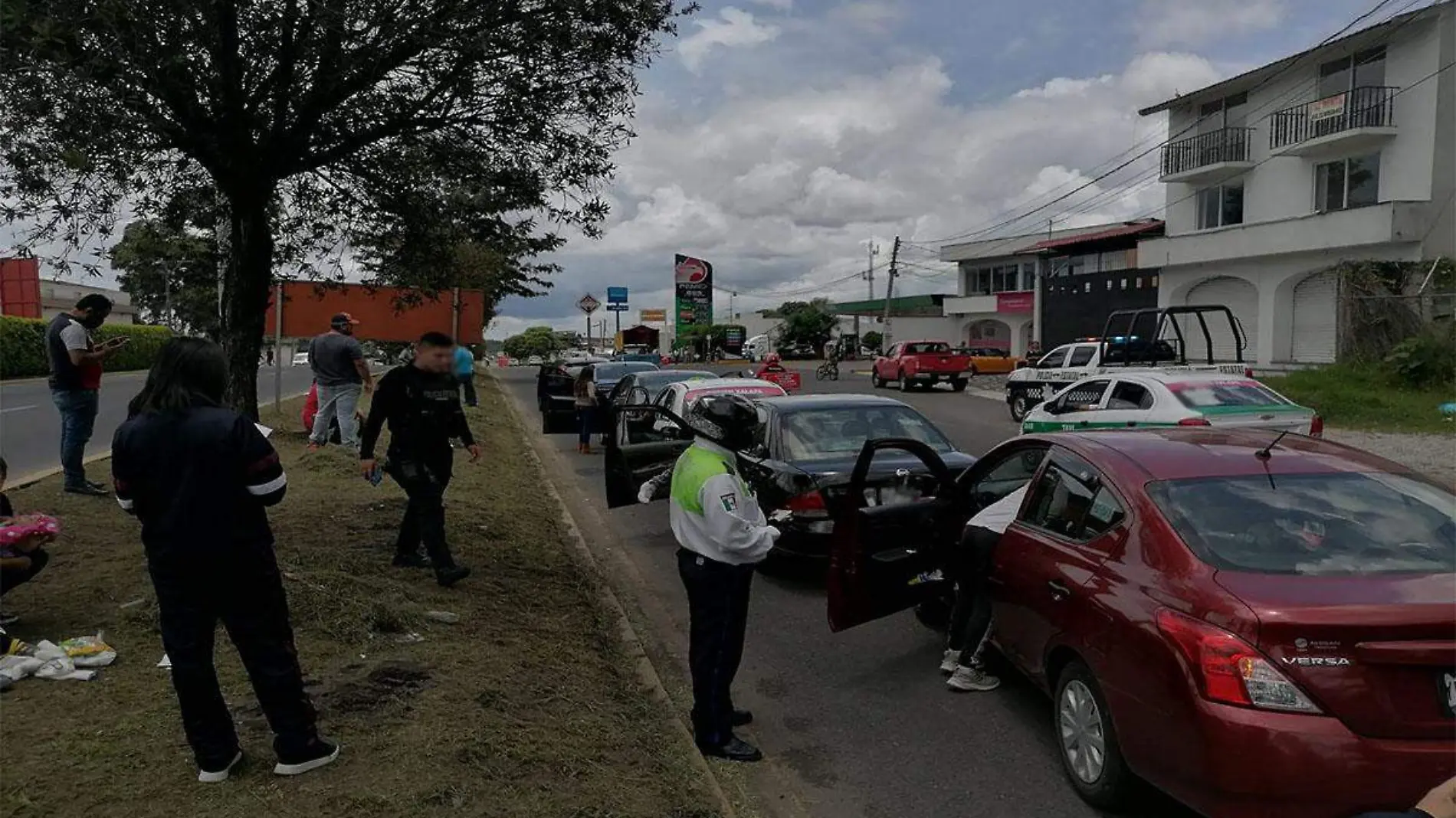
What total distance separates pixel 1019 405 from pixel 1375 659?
18482mm

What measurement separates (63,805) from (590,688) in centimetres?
233

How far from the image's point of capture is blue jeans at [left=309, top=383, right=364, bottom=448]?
11.3 metres

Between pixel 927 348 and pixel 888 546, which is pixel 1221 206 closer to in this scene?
pixel 927 348

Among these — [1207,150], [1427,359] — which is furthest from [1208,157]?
[1427,359]

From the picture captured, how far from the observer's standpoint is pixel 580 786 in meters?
3.77

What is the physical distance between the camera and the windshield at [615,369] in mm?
18828

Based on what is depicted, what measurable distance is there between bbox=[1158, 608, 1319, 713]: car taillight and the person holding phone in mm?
7611

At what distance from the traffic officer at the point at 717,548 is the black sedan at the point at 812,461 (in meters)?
1.70

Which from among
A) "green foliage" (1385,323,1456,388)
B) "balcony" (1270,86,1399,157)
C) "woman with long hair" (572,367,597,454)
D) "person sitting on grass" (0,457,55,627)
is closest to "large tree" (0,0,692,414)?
"person sitting on grass" (0,457,55,627)

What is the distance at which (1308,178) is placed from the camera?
28.3 m

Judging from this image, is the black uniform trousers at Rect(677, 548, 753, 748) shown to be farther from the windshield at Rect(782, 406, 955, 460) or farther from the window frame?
the windshield at Rect(782, 406, 955, 460)

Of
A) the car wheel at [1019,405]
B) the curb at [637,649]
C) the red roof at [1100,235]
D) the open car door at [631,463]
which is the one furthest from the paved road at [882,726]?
the red roof at [1100,235]

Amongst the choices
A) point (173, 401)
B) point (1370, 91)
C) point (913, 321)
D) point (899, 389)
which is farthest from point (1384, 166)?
point (913, 321)

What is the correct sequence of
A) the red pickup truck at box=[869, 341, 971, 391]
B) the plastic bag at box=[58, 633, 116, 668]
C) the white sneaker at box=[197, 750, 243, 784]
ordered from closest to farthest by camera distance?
the white sneaker at box=[197, 750, 243, 784], the plastic bag at box=[58, 633, 116, 668], the red pickup truck at box=[869, 341, 971, 391]
